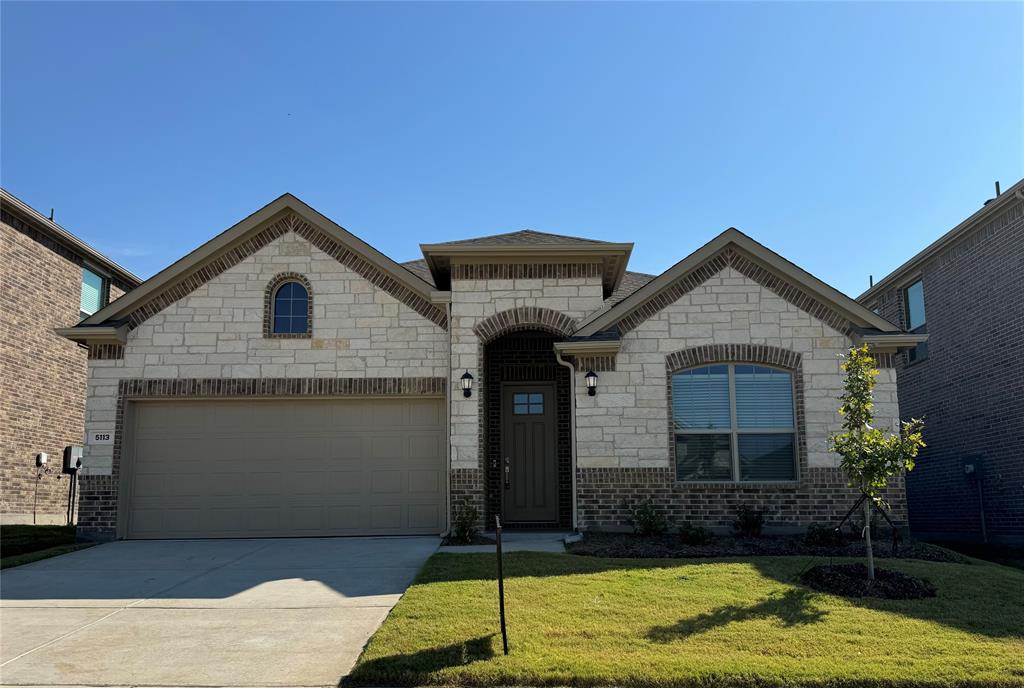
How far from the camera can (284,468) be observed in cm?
1370

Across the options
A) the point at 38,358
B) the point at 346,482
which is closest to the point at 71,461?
the point at 38,358

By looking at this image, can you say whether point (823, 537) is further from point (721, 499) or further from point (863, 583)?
point (863, 583)

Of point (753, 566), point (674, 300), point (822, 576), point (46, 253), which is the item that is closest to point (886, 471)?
point (822, 576)

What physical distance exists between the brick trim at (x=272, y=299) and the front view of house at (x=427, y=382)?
0.04m

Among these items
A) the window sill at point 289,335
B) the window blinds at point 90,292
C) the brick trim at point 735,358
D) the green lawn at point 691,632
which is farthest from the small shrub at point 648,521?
the window blinds at point 90,292

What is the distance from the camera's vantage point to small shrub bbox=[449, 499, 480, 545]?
1233cm

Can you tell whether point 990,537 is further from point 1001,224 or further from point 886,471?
point 886,471

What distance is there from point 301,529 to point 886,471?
890 cm

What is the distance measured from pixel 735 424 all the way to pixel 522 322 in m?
3.72

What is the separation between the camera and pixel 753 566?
32.3 feet

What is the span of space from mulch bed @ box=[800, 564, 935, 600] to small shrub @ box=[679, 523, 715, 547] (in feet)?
7.78

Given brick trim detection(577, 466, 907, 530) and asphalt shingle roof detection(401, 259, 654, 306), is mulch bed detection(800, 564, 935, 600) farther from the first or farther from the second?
asphalt shingle roof detection(401, 259, 654, 306)

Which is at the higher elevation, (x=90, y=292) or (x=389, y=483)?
(x=90, y=292)

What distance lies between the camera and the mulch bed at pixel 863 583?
8445mm
